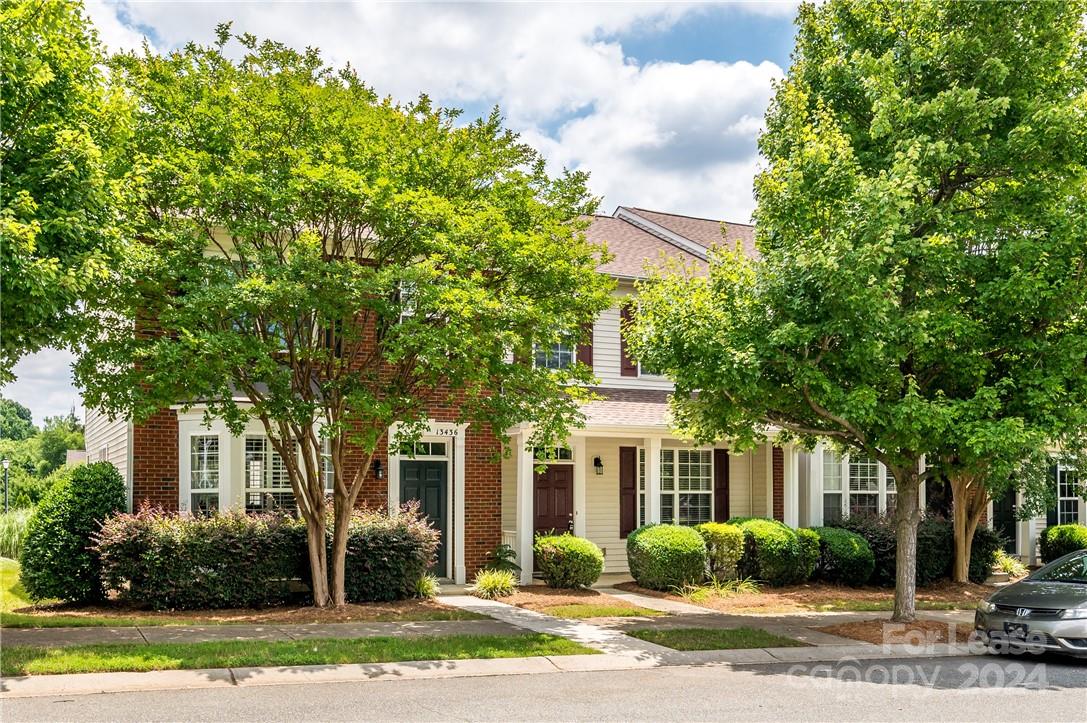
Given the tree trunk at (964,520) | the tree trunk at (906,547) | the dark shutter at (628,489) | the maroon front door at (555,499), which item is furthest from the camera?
the dark shutter at (628,489)

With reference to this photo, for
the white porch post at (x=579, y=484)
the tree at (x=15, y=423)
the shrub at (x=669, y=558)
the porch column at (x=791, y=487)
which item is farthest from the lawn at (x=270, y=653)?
the tree at (x=15, y=423)

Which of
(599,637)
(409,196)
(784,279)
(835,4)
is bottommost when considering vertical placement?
(599,637)

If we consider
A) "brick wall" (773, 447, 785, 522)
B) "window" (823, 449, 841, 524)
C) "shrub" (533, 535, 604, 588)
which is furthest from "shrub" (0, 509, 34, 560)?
"window" (823, 449, 841, 524)

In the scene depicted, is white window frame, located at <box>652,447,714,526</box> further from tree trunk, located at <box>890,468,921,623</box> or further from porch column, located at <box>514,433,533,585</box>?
tree trunk, located at <box>890,468,921,623</box>

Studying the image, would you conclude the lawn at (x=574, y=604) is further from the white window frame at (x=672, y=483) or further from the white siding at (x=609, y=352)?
the white siding at (x=609, y=352)

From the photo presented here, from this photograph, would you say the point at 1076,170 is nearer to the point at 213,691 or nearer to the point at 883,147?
the point at 883,147

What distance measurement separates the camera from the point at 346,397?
1266 centimetres

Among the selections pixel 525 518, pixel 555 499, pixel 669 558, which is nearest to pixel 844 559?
pixel 669 558

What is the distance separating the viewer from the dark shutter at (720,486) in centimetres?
2162

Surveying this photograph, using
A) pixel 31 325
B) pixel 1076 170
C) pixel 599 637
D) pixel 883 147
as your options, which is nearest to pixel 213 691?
pixel 31 325

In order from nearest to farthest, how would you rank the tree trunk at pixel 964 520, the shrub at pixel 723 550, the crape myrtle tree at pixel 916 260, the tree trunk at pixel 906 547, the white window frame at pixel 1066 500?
1. the crape myrtle tree at pixel 916 260
2. the tree trunk at pixel 906 547
3. the shrub at pixel 723 550
4. the tree trunk at pixel 964 520
5. the white window frame at pixel 1066 500

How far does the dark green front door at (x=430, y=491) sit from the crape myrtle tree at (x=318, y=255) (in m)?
3.93

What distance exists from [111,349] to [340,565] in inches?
186

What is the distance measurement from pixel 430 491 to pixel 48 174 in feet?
32.5
